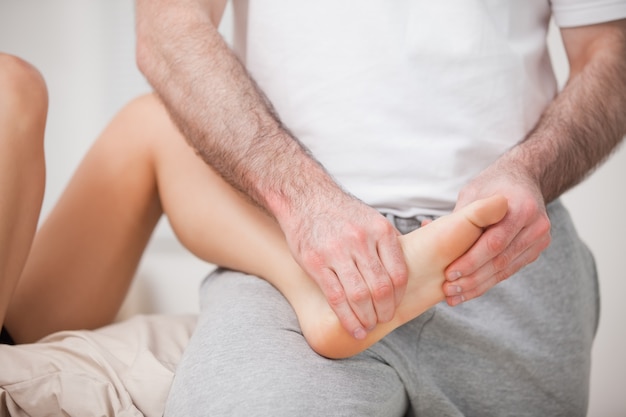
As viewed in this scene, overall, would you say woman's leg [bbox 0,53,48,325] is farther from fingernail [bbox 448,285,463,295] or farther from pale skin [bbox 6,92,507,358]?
fingernail [bbox 448,285,463,295]

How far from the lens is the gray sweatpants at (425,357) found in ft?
2.45

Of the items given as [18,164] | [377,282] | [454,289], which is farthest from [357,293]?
[18,164]

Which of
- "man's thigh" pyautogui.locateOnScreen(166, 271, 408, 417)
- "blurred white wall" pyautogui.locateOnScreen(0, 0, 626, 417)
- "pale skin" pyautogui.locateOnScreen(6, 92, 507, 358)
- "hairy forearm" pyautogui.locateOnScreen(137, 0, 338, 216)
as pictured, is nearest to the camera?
"man's thigh" pyautogui.locateOnScreen(166, 271, 408, 417)

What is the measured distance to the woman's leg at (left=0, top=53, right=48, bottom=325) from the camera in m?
0.91

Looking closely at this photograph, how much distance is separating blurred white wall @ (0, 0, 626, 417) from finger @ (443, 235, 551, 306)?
3.78ft

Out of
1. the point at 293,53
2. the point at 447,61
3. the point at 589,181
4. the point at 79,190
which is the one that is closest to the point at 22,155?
the point at 79,190

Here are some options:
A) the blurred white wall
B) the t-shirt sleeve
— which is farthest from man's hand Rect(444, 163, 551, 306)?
the blurred white wall

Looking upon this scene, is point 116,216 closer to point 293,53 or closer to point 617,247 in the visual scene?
point 293,53

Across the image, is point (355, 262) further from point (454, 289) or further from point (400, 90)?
point (400, 90)

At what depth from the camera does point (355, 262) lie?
0.77 metres

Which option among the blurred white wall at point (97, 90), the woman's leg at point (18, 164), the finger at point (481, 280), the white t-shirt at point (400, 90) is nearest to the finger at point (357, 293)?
the finger at point (481, 280)

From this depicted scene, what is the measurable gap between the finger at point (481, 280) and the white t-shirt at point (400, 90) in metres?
0.16

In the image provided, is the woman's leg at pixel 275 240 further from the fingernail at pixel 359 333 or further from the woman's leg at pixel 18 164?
the woman's leg at pixel 18 164

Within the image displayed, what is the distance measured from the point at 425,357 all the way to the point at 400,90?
0.36m
